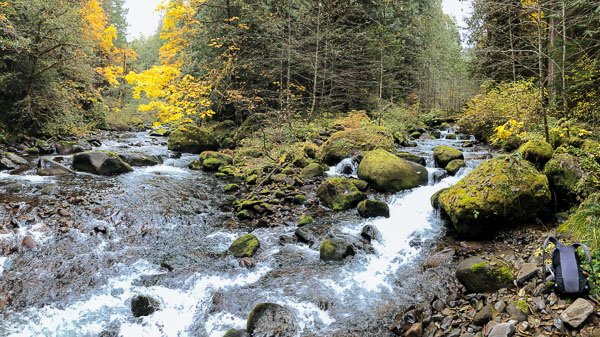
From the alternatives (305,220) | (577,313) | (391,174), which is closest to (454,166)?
(391,174)

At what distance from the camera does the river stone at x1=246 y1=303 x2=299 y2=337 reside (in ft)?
13.3

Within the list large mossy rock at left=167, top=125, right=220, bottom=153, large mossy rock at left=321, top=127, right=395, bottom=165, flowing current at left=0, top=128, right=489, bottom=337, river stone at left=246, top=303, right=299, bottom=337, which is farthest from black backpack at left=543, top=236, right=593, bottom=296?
large mossy rock at left=167, top=125, right=220, bottom=153

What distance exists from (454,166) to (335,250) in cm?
592

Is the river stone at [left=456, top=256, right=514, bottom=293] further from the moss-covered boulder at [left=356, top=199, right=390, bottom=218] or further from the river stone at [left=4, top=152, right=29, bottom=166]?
the river stone at [left=4, top=152, right=29, bottom=166]

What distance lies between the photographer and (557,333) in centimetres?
291

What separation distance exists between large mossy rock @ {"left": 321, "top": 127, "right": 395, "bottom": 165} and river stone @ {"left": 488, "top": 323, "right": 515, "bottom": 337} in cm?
897

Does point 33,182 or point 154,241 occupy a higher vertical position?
point 33,182

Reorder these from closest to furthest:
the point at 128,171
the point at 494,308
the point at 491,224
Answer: the point at 494,308
the point at 491,224
the point at 128,171

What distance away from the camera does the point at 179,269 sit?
17.9 ft

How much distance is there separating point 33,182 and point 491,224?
462 inches

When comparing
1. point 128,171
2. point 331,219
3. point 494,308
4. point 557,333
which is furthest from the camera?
point 128,171

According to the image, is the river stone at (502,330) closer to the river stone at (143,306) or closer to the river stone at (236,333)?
the river stone at (236,333)

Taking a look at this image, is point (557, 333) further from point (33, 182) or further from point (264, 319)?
point (33, 182)

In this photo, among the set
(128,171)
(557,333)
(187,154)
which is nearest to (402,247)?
(557,333)
